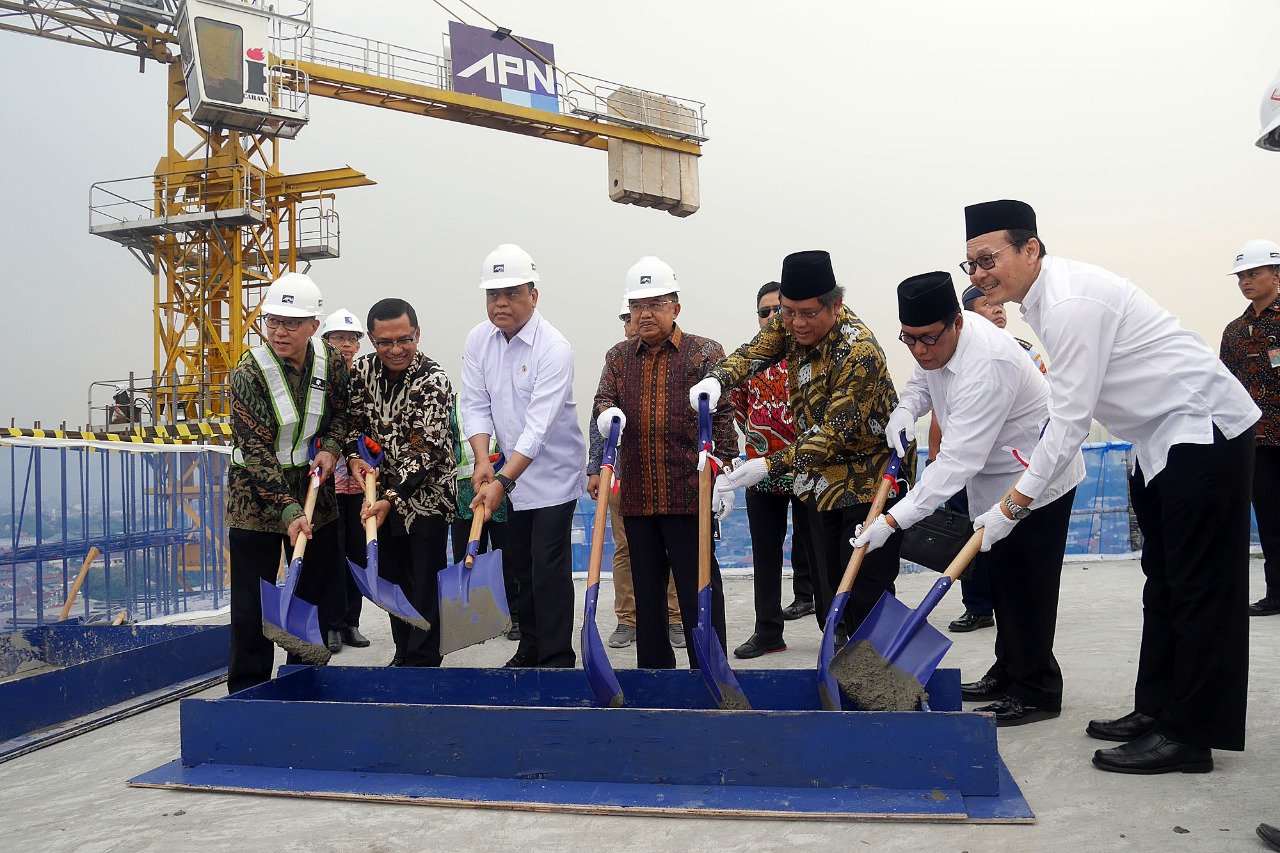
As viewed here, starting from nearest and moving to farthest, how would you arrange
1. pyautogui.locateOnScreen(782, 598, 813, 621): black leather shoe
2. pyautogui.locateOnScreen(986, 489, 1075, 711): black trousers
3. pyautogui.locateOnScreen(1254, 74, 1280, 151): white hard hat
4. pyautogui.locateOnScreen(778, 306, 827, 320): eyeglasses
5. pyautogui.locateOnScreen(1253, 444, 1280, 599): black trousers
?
pyautogui.locateOnScreen(1254, 74, 1280, 151): white hard hat, pyautogui.locateOnScreen(986, 489, 1075, 711): black trousers, pyautogui.locateOnScreen(778, 306, 827, 320): eyeglasses, pyautogui.locateOnScreen(1253, 444, 1280, 599): black trousers, pyautogui.locateOnScreen(782, 598, 813, 621): black leather shoe

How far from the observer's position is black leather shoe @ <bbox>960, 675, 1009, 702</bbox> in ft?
12.2

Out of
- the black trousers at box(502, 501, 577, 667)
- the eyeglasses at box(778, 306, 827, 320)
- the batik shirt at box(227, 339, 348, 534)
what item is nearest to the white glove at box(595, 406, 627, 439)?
the black trousers at box(502, 501, 577, 667)

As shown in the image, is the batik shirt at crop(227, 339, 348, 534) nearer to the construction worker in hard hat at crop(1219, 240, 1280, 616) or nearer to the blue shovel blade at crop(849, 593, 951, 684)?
the blue shovel blade at crop(849, 593, 951, 684)

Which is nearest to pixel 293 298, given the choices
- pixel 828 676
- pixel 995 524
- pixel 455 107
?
pixel 828 676

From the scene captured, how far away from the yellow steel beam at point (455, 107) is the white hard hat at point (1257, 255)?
20047mm

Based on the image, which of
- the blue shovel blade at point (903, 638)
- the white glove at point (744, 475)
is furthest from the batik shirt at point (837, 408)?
the blue shovel blade at point (903, 638)

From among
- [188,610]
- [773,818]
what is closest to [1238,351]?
[773,818]

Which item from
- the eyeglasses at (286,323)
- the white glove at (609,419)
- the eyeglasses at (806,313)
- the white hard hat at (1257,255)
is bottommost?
the white glove at (609,419)

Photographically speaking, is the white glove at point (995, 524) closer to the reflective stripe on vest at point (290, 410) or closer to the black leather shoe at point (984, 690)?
the black leather shoe at point (984, 690)

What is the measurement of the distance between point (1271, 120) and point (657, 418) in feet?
7.30

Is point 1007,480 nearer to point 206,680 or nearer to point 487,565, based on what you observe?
point 487,565

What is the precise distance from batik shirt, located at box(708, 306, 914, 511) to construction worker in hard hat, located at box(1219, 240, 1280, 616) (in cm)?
272

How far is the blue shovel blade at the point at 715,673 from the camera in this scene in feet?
10.1

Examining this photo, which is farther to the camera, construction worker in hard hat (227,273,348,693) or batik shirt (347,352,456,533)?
batik shirt (347,352,456,533)
